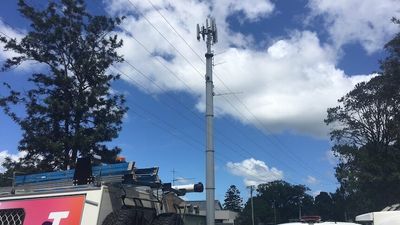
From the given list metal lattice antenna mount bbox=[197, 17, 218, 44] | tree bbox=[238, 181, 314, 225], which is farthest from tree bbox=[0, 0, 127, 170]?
tree bbox=[238, 181, 314, 225]

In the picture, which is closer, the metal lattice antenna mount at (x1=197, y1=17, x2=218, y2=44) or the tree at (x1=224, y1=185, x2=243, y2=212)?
the metal lattice antenna mount at (x1=197, y1=17, x2=218, y2=44)

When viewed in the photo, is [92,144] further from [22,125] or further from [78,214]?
[78,214]

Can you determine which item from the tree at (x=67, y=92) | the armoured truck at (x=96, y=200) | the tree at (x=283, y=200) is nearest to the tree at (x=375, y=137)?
the tree at (x=67, y=92)

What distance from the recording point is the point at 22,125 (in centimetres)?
2502

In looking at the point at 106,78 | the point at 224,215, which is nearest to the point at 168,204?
the point at 106,78

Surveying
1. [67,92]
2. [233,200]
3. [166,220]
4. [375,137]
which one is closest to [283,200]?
[233,200]

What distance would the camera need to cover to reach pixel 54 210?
6.01 metres

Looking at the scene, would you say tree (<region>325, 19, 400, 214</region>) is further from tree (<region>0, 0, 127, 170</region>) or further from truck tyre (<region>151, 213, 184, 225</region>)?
truck tyre (<region>151, 213, 184, 225</region>)

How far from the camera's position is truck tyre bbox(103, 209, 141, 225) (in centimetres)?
593

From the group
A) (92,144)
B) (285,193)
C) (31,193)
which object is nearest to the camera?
(31,193)

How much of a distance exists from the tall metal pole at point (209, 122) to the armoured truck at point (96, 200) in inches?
258

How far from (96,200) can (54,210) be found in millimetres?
484

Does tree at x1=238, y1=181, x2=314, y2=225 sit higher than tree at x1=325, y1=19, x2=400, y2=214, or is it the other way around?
tree at x1=238, y1=181, x2=314, y2=225

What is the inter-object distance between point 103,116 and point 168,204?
61.7ft
